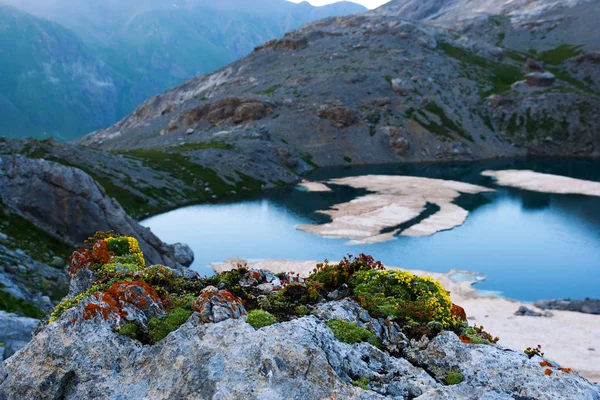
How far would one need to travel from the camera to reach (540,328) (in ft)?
146

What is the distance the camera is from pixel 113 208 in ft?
178

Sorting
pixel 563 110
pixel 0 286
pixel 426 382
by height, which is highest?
pixel 563 110

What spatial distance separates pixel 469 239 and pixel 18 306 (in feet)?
222

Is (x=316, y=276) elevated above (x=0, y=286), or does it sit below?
above

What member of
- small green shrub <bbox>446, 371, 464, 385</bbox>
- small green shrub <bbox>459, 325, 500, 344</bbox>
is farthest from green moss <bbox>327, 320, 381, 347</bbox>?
small green shrub <bbox>459, 325, 500, 344</bbox>

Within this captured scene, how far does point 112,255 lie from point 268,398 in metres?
12.2

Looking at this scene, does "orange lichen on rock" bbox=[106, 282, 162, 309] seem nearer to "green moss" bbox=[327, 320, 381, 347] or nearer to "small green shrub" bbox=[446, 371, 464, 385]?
"green moss" bbox=[327, 320, 381, 347]

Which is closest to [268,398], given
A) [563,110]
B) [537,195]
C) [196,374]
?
[196,374]

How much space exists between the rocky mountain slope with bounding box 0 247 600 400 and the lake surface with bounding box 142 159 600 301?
47438 mm

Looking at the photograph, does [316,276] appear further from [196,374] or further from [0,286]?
[0,286]

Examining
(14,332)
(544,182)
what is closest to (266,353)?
(14,332)

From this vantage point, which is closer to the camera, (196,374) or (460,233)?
(196,374)

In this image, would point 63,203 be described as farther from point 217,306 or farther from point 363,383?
point 363,383

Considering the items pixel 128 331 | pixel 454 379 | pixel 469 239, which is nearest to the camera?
pixel 454 379
